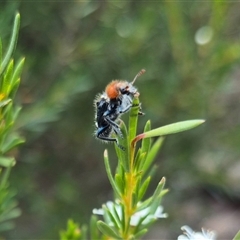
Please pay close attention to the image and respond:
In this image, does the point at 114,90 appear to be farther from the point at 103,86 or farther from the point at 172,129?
the point at 103,86

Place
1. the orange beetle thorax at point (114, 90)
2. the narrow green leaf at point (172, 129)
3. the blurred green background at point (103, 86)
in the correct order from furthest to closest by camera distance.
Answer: the blurred green background at point (103, 86) → the orange beetle thorax at point (114, 90) → the narrow green leaf at point (172, 129)

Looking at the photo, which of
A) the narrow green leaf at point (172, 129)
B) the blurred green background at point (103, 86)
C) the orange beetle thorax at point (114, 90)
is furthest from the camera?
the blurred green background at point (103, 86)

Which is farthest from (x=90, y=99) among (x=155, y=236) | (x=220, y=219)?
(x=220, y=219)

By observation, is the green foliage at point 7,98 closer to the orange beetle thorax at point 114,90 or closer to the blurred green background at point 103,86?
the orange beetle thorax at point 114,90

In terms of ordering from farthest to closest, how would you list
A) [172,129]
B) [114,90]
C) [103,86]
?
[103,86] → [114,90] → [172,129]

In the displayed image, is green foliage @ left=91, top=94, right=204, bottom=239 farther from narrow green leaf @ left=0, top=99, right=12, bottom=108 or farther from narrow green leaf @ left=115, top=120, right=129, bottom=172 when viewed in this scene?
narrow green leaf @ left=0, top=99, right=12, bottom=108

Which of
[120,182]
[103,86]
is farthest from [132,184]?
[103,86]

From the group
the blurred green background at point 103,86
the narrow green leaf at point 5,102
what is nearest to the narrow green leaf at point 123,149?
the narrow green leaf at point 5,102

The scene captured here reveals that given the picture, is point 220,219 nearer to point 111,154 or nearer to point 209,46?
point 111,154

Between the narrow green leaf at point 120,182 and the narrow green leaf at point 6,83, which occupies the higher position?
the narrow green leaf at point 6,83
